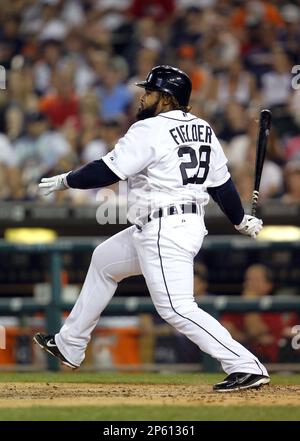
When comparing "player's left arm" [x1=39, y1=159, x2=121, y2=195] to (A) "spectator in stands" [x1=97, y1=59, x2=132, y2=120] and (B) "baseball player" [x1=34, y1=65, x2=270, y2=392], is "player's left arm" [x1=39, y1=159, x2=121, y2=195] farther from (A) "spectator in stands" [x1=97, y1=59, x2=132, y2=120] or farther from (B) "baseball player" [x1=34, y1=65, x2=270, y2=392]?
(A) "spectator in stands" [x1=97, y1=59, x2=132, y2=120]

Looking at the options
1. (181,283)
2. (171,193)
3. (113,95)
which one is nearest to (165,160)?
(171,193)

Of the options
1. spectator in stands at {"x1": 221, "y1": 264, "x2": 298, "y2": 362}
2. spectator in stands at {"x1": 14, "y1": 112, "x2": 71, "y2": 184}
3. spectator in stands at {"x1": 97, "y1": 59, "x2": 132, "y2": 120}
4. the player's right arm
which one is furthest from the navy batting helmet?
spectator in stands at {"x1": 97, "y1": 59, "x2": 132, "y2": 120}

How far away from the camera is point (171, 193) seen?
231 inches

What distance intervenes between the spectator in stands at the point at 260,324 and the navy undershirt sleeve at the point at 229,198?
255 cm

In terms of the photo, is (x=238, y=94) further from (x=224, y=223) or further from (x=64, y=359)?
(x=64, y=359)

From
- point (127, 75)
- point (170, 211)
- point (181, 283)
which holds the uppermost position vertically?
point (127, 75)

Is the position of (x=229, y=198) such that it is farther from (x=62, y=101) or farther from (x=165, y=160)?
(x=62, y=101)

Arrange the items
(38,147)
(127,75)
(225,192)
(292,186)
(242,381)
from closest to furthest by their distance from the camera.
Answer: (242,381) < (225,192) < (292,186) < (38,147) < (127,75)

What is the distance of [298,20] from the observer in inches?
460

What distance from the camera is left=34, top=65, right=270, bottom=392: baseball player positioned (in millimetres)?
5746

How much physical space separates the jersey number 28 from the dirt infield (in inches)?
42.7

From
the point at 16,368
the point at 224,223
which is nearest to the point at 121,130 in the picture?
the point at 224,223

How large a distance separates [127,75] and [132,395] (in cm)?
638

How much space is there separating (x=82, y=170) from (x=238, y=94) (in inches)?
203
